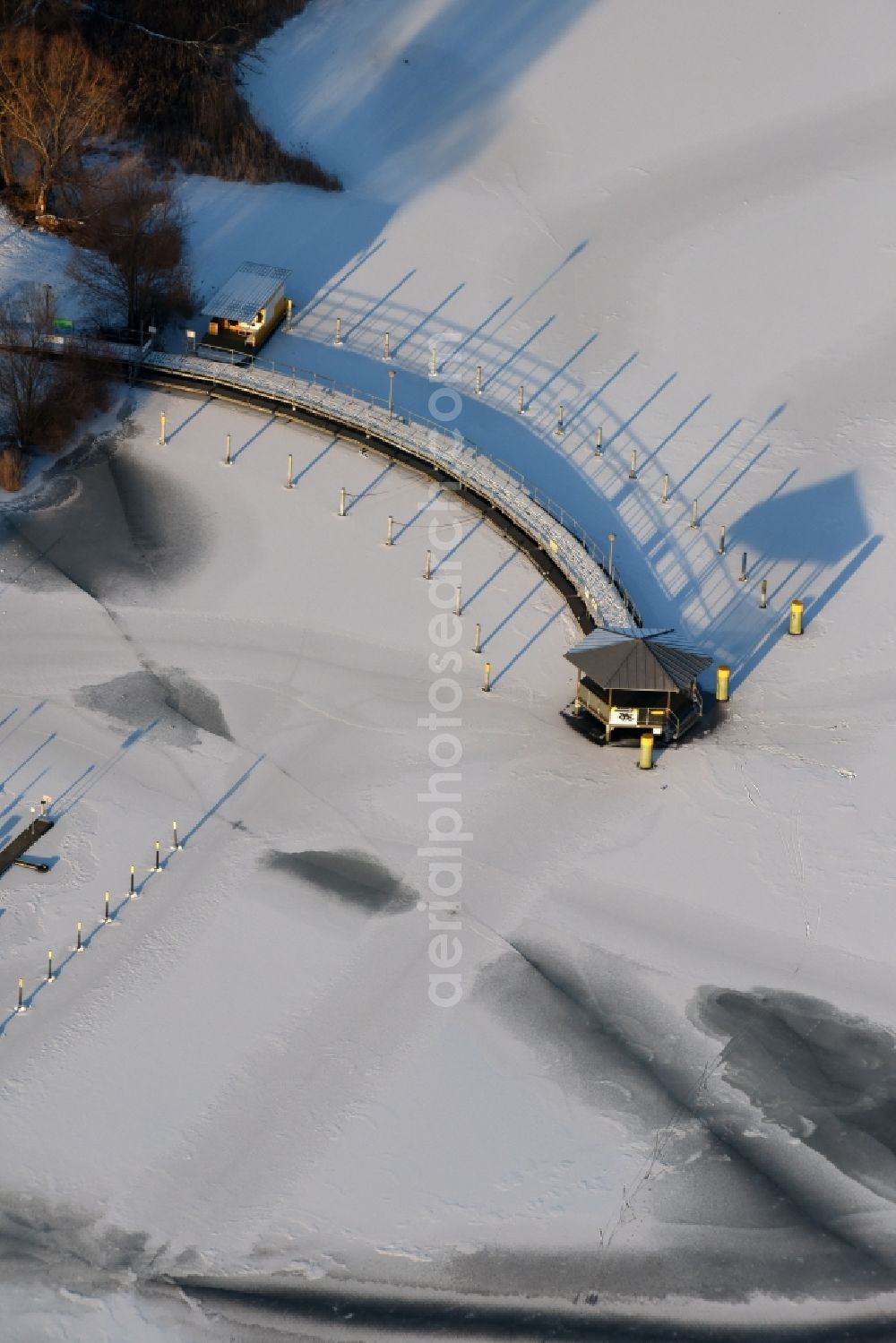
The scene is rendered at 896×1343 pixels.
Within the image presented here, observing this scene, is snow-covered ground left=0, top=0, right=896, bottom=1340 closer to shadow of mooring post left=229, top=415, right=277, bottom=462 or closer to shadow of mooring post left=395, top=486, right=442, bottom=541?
shadow of mooring post left=229, top=415, right=277, bottom=462

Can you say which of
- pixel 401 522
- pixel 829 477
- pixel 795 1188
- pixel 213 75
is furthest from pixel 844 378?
pixel 795 1188

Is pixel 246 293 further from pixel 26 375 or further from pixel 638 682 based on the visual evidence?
pixel 638 682

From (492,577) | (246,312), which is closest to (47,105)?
(246,312)

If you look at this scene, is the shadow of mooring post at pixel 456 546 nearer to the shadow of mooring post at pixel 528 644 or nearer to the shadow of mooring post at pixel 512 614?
the shadow of mooring post at pixel 512 614

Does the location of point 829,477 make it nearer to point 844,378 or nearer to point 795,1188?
point 844,378

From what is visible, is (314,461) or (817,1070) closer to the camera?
(817,1070)

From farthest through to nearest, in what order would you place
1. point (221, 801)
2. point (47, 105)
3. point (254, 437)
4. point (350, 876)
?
point (47, 105)
point (254, 437)
point (221, 801)
point (350, 876)

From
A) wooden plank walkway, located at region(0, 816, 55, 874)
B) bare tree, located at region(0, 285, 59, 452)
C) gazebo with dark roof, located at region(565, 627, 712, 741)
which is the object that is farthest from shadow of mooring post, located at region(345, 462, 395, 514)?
wooden plank walkway, located at region(0, 816, 55, 874)
